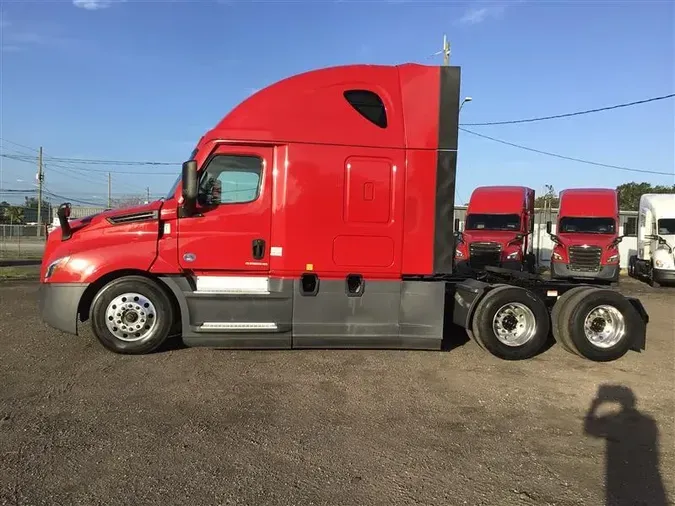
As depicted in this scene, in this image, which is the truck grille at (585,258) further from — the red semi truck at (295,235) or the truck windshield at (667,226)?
the red semi truck at (295,235)

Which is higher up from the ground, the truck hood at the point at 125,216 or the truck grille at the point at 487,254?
the truck hood at the point at 125,216

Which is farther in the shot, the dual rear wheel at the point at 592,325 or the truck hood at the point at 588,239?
the truck hood at the point at 588,239

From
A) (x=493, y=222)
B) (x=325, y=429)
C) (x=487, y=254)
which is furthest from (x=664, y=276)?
(x=325, y=429)

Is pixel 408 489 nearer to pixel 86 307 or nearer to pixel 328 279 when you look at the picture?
pixel 328 279

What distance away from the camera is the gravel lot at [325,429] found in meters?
3.50

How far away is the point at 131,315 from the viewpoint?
6438 mm

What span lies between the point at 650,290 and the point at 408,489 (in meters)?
16.7

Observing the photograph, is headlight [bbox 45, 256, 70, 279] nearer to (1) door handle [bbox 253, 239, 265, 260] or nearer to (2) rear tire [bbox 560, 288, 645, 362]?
(1) door handle [bbox 253, 239, 265, 260]

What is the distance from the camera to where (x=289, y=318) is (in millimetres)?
6496

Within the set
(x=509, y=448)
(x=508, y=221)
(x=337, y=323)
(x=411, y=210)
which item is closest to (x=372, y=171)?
(x=411, y=210)

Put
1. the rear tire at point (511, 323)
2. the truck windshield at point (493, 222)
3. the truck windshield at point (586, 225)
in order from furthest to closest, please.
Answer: the truck windshield at point (586, 225), the truck windshield at point (493, 222), the rear tire at point (511, 323)

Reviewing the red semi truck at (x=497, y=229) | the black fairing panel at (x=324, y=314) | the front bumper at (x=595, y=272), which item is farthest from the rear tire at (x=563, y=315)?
the front bumper at (x=595, y=272)

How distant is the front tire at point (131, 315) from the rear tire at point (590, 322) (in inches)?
200

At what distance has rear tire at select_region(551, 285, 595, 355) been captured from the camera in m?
6.87
